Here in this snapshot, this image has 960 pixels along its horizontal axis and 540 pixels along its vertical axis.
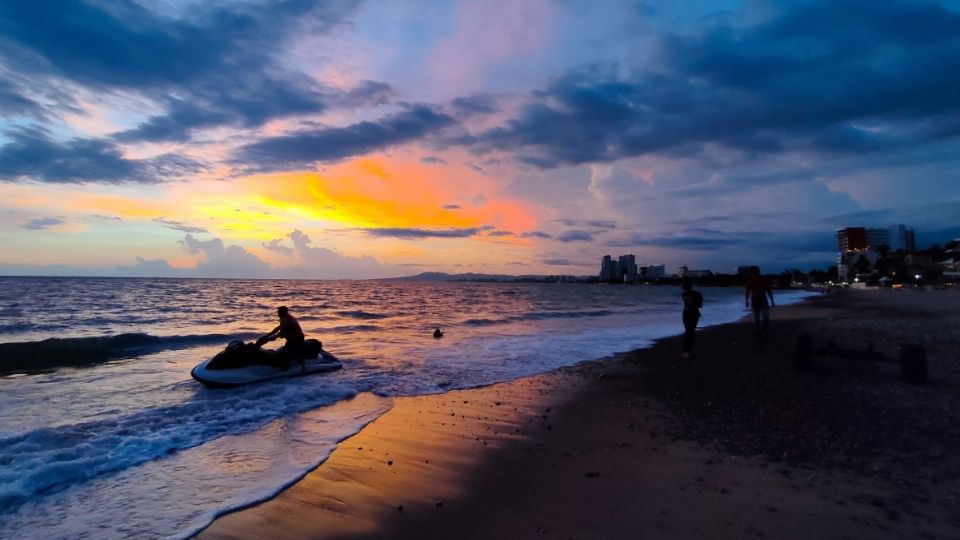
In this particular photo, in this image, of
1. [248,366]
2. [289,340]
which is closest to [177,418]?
[248,366]

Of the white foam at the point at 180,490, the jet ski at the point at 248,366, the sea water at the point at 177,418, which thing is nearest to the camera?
the white foam at the point at 180,490

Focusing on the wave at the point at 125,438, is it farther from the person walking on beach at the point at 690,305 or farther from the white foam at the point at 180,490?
the person walking on beach at the point at 690,305

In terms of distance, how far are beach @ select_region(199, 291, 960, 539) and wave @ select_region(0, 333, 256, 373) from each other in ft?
44.0

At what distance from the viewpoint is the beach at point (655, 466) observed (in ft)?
14.7

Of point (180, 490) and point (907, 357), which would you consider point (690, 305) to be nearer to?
point (907, 357)

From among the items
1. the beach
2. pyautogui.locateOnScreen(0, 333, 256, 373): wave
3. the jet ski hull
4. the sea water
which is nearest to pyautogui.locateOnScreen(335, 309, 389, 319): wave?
pyautogui.locateOnScreen(0, 333, 256, 373): wave

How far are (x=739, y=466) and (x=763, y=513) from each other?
1248mm

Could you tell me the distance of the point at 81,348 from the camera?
1861cm

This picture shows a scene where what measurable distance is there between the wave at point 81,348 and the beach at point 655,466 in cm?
1342

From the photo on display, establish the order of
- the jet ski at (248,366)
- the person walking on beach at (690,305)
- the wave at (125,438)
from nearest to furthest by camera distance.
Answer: the wave at (125,438), the jet ski at (248,366), the person walking on beach at (690,305)

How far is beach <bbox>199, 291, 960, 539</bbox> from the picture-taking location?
4.49m

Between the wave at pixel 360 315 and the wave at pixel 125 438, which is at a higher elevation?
the wave at pixel 125 438

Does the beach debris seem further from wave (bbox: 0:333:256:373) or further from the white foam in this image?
wave (bbox: 0:333:256:373)

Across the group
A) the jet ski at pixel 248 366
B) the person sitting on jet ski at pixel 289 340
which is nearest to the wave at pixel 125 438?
the jet ski at pixel 248 366
